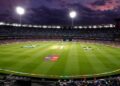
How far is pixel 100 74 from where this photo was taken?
2652 centimetres

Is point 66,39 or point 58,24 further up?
point 58,24

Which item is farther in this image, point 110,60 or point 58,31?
point 58,31

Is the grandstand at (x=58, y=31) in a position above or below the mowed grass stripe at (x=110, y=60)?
above

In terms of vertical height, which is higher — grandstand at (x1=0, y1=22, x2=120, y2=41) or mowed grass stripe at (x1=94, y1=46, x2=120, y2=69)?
grandstand at (x1=0, y1=22, x2=120, y2=41)

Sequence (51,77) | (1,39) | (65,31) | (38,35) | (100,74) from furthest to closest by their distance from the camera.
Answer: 1. (65,31)
2. (38,35)
3. (1,39)
4. (100,74)
5. (51,77)

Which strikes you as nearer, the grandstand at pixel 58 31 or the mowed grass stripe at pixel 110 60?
the mowed grass stripe at pixel 110 60

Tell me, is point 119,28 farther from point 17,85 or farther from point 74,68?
point 17,85

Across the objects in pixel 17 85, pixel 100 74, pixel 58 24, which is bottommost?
pixel 100 74

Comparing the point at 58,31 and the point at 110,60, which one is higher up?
the point at 58,31

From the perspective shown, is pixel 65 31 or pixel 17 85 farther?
pixel 65 31

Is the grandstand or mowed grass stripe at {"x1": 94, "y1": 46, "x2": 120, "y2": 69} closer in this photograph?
mowed grass stripe at {"x1": 94, "y1": 46, "x2": 120, "y2": 69}

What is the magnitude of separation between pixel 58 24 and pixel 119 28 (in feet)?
166

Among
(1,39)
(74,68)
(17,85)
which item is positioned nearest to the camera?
(17,85)

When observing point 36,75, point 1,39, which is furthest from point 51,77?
point 1,39
